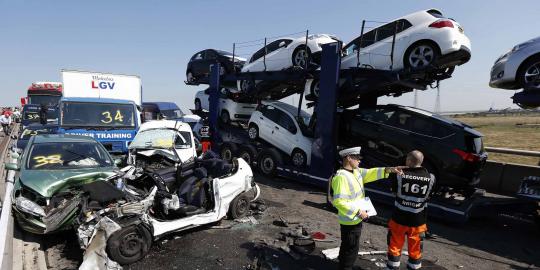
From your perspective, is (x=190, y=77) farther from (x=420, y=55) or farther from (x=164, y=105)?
(x=420, y=55)

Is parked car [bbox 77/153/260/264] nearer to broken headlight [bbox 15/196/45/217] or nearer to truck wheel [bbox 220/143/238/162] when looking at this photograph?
broken headlight [bbox 15/196/45/217]

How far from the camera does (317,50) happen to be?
8992 millimetres

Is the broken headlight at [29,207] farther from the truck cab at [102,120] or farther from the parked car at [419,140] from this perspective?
the parked car at [419,140]

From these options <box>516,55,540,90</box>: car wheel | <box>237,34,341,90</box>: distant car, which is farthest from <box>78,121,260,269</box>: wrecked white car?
<box>516,55,540,90</box>: car wheel

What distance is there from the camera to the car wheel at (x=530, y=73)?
18.9ft

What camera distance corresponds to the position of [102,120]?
9172mm

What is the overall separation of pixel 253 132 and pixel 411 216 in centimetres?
698

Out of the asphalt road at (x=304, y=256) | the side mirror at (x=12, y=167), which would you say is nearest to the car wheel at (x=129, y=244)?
the asphalt road at (x=304, y=256)

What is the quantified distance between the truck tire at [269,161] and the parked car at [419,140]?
6.33ft

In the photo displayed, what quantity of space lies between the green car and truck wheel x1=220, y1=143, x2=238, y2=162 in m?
4.49

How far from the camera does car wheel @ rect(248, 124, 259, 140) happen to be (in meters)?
10.4

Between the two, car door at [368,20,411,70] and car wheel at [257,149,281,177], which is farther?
car wheel at [257,149,281,177]

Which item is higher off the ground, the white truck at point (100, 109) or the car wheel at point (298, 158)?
the white truck at point (100, 109)

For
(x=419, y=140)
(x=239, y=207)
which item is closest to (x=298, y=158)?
(x=419, y=140)
